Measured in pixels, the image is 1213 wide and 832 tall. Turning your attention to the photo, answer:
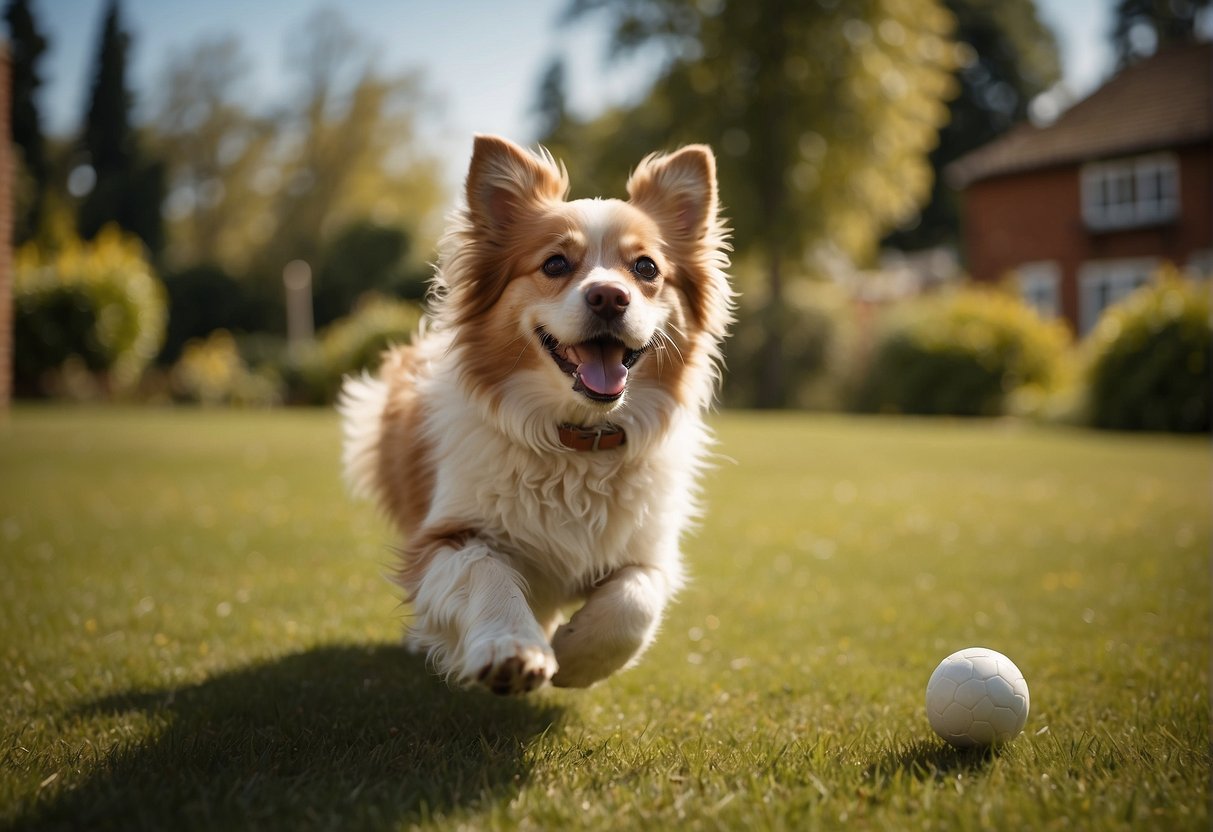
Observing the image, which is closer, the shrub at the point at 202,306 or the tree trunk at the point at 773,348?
the tree trunk at the point at 773,348

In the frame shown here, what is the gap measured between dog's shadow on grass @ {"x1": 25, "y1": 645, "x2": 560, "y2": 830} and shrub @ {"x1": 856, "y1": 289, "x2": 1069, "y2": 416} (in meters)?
20.9

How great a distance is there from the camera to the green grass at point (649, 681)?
2.65m

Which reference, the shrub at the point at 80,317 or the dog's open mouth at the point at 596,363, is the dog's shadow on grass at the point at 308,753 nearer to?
the dog's open mouth at the point at 596,363

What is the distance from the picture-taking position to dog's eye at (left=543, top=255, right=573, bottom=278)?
12.6 feet

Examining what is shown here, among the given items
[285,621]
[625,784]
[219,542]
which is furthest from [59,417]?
[625,784]

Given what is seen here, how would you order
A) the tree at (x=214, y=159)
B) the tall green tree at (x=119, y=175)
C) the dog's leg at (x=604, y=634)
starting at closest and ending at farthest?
the dog's leg at (x=604, y=634)
the tall green tree at (x=119, y=175)
the tree at (x=214, y=159)

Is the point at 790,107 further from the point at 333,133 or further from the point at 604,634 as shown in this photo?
the point at 604,634

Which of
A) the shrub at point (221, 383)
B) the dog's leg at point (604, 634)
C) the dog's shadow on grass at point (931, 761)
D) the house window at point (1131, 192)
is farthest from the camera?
the house window at point (1131, 192)

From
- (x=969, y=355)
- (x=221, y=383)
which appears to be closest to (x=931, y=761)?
→ (x=969, y=355)

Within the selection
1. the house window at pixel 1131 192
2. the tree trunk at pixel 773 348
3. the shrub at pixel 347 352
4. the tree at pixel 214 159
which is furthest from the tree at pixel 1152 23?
the tree at pixel 214 159

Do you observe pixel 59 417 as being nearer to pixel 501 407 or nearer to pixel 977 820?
pixel 501 407

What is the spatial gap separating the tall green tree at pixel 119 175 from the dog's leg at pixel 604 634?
37.4m

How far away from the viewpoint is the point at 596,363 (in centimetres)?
362

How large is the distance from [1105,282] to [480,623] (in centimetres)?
3086
